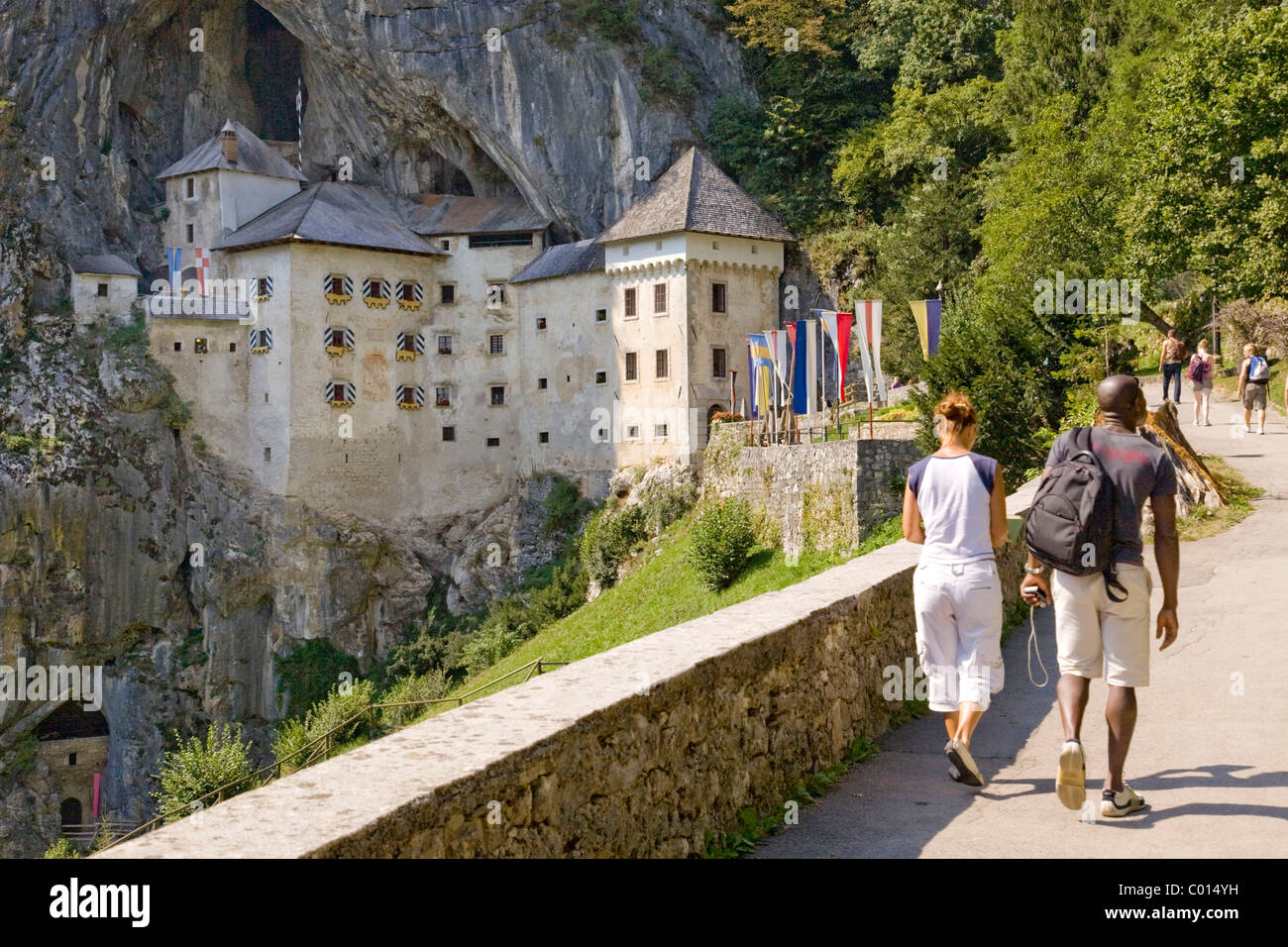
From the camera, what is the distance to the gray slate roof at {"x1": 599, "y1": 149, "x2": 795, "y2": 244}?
2005 inches

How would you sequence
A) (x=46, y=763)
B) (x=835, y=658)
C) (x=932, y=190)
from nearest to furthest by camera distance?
(x=835, y=658) < (x=932, y=190) < (x=46, y=763)

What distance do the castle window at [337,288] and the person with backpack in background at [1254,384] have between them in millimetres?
37302

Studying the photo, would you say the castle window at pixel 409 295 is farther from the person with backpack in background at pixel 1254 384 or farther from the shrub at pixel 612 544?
the person with backpack in background at pixel 1254 384

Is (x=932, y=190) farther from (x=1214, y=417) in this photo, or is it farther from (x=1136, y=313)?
(x=1214, y=417)

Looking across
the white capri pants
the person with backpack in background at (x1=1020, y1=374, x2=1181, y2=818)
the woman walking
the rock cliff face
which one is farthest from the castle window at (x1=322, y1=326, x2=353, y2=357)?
the person with backpack in background at (x1=1020, y1=374, x2=1181, y2=818)

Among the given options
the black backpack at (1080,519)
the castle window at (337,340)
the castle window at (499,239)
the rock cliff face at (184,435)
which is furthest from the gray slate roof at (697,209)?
the black backpack at (1080,519)

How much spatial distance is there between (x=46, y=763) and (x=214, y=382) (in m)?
16.0

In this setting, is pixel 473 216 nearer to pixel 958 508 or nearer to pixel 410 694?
pixel 410 694

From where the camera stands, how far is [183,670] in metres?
56.2

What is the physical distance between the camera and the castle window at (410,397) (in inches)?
2244

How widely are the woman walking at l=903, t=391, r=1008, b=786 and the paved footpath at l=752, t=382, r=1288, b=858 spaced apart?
0.53 m

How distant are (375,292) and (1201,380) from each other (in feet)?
118

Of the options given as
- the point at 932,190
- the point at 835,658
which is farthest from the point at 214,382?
the point at 835,658

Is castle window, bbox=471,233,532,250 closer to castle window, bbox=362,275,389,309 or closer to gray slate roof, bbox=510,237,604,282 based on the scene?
gray slate roof, bbox=510,237,604,282
